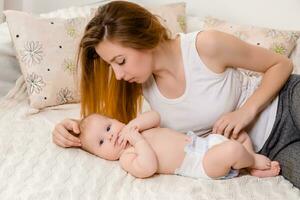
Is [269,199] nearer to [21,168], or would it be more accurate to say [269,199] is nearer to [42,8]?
[21,168]

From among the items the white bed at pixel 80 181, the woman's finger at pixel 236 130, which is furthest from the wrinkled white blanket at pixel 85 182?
the woman's finger at pixel 236 130

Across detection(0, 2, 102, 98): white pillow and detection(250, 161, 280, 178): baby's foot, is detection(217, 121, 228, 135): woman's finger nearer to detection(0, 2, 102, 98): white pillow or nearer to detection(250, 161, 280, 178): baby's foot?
detection(250, 161, 280, 178): baby's foot

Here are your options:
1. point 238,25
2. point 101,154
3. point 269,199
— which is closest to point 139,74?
point 101,154

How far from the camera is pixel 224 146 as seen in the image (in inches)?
50.7

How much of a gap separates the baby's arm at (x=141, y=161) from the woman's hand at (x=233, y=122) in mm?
227

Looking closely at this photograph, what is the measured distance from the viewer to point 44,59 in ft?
6.02

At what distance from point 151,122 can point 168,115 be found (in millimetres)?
88

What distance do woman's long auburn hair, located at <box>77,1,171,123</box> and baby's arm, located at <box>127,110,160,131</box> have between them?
0.14m

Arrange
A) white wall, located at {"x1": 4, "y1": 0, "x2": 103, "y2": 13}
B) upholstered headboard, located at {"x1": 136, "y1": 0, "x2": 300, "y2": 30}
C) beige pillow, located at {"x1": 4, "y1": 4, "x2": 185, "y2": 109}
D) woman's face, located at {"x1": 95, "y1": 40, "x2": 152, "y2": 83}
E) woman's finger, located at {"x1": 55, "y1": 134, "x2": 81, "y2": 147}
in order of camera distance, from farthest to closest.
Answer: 1. white wall, located at {"x1": 4, "y1": 0, "x2": 103, "y2": 13}
2. upholstered headboard, located at {"x1": 136, "y1": 0, "x2": 300, "y2": 30}
3. beige pillow, located at {"x1": 4, "y1": 4, "x2": 185, "y2": 109}
4. woman's finger, located at {"x1": 55, "y1": 134, "x2": 81, "y2": 147}
5. woman's face, located at {"x1": 95, "y1": 40, "x2": 152, "y2": 83}

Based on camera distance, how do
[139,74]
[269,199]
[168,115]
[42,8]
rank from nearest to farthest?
[269,199] < [139,74] < [168,115] < [42,8]

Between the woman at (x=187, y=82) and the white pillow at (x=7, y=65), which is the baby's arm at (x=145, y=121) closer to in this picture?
the woman at (x=187, y=82)

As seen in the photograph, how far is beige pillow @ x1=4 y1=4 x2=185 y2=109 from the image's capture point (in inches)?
71.7

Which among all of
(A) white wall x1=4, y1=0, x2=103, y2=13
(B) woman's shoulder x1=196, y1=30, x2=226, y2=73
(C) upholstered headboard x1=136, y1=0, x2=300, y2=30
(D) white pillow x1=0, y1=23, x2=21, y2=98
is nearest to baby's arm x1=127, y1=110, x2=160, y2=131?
(B) woman's shoulder x1=196, y1=30, x2=226, y2=73

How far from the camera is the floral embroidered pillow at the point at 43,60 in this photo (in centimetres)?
182
